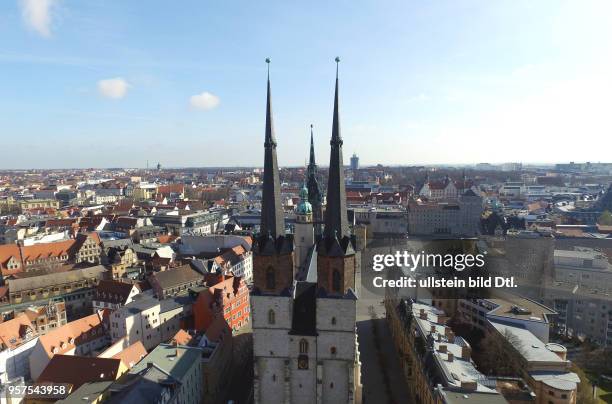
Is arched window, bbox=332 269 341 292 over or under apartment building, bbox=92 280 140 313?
over

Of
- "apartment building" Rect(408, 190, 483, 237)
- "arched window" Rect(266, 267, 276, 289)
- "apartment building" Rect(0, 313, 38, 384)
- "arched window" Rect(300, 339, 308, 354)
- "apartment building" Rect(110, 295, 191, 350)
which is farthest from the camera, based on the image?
"apartment building" Rect(408, 190, 483, 237)

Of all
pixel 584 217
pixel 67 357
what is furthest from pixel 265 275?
pixel 584 217

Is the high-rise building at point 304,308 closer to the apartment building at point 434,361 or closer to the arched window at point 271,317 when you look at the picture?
the arched window at point 271,317

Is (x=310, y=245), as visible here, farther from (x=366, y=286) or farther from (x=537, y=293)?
(x=537, y=293)

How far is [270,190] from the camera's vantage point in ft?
109

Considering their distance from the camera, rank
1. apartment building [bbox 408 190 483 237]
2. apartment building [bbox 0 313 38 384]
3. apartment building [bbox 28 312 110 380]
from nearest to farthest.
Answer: apartment building [bbox 0 313 38 384] → apartment building [bbox 28 312 110 380] → apartment building [bbox 408 190 483 237]

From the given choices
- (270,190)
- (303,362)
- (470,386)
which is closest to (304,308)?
(303,362)

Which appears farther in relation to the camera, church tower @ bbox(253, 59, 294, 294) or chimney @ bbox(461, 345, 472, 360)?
chimney @ bbox(461, 345, 472, 360)

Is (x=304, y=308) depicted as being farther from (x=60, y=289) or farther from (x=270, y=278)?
(x=60, y=289)

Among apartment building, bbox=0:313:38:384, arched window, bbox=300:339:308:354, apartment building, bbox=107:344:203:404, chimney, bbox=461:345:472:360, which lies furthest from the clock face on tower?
apartment building, bbox=0:313:38:384

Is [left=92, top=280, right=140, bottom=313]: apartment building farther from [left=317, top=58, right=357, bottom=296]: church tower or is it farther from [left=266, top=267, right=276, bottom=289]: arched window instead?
[left=317, top=58, right=357, bottom=296]: church tower

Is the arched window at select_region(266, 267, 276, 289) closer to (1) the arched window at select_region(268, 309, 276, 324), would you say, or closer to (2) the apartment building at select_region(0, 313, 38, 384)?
(1) the arched window at select_region(268, 309, 276, 324)

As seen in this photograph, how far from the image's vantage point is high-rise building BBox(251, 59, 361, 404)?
1297 inches

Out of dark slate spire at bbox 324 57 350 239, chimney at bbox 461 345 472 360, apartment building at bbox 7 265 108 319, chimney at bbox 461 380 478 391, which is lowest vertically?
apartment building at bbox 7 265 108 319
